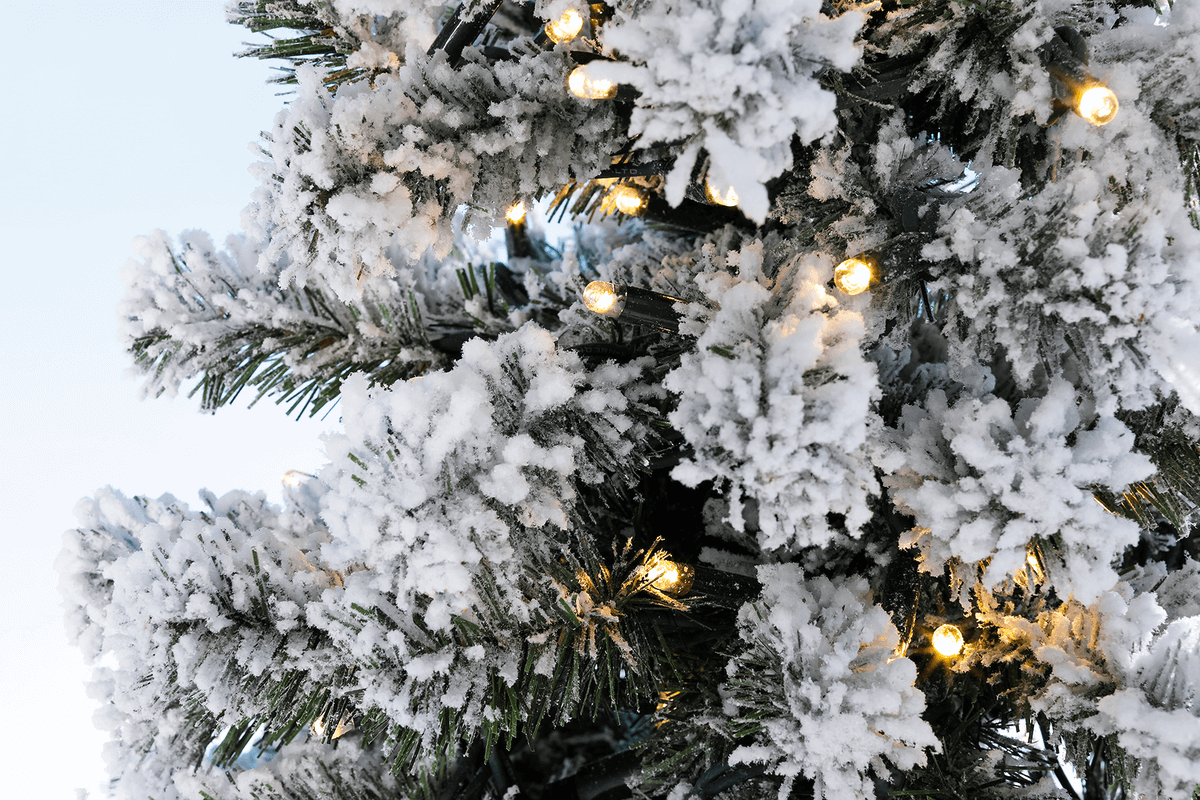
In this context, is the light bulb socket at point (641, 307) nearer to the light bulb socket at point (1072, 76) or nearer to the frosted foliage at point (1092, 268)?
the frosted foliage at point (1092, 268)

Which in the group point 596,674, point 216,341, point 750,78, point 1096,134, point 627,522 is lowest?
point 627,522

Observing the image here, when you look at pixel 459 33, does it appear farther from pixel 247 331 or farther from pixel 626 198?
pixel 247 331

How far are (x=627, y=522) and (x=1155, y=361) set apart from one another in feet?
2.42

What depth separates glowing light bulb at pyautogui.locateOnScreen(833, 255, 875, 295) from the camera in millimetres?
667

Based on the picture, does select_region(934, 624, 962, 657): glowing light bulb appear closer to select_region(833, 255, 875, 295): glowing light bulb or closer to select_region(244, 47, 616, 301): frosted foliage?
select_region(833, 255, 875, 295): glowing light bulb

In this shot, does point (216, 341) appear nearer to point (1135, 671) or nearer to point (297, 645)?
point (297, 645)

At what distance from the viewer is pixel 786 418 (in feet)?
1.79

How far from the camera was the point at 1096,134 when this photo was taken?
65 cm

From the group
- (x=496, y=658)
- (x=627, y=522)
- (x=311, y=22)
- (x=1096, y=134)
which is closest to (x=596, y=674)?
(x=496, y=658)

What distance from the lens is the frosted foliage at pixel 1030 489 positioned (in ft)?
1.98

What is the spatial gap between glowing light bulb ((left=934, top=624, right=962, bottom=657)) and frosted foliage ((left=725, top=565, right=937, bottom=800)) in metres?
0.13

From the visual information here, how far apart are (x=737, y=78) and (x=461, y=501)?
45cm

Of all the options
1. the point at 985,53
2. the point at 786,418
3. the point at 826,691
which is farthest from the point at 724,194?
the point at 826,691

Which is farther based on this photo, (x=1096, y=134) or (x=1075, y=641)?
(x=1075, y=641)
